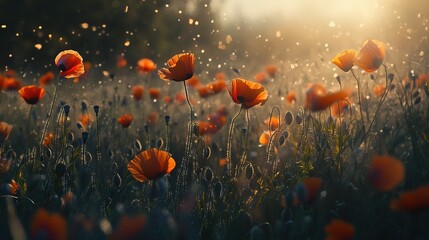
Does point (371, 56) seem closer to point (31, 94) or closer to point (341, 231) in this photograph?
point (341, 231)

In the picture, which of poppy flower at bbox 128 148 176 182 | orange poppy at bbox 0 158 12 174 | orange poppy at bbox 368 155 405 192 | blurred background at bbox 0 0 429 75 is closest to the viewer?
orange poppy at bbox 368 155 405 192

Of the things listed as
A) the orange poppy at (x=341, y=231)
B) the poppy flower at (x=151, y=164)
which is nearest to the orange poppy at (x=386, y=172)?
the orange poppy at (x=341, y=231)

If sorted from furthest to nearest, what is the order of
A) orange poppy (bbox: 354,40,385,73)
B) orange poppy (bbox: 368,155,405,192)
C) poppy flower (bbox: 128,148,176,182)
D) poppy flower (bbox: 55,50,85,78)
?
Result: poppy flower (bbox: 55,50,85,78), orange poppy (bbox: 354,40,385,73), poppy flower (bbox: 128,148,176,182), orange poppy (bbox: 368,155,405,192)

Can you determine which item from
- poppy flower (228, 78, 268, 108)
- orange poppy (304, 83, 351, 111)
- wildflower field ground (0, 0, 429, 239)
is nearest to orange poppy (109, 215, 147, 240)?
wildflower field ground (0, 0, 429, 239)

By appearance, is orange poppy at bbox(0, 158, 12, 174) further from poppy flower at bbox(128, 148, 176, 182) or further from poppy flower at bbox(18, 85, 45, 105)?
poppy flower at bbox(128, 148, 176, 182)

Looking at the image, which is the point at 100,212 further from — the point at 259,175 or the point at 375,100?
the point at 375,100

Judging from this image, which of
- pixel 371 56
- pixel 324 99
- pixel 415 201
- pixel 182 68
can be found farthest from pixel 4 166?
pixel 415 201

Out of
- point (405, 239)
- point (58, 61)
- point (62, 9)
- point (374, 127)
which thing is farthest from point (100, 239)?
point (62, 9)
